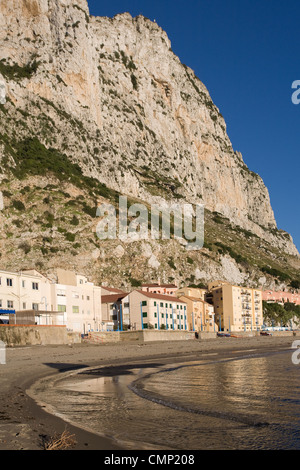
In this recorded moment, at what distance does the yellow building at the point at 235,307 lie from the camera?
108 m

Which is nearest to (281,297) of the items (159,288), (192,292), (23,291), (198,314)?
(192,292)

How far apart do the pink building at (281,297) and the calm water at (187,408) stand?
11577 centimetres

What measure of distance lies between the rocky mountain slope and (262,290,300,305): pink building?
164 inches

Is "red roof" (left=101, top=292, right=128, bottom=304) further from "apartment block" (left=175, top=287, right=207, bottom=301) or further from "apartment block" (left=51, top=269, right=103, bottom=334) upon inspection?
"apartment block" (left=175, top=287, right=207, bottom=301)

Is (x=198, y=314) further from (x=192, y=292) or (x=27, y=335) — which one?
(x=27, y=335)

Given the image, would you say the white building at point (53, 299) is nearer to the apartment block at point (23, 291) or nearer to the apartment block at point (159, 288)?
the apartment block at point (23, 291)

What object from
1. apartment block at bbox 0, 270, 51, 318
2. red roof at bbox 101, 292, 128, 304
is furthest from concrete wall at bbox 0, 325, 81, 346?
red roof at bbox 101, 292, 128, 304

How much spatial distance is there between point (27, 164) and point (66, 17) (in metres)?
69.2

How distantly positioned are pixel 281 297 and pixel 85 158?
2847 inches

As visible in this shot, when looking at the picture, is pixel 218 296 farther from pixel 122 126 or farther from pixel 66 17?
pixel 66 17

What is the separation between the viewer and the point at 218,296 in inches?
4353

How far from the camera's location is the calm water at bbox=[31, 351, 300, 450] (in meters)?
9.33

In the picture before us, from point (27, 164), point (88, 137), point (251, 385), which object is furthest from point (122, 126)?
point (251, 385)

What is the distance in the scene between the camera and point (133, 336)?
62.7 m
